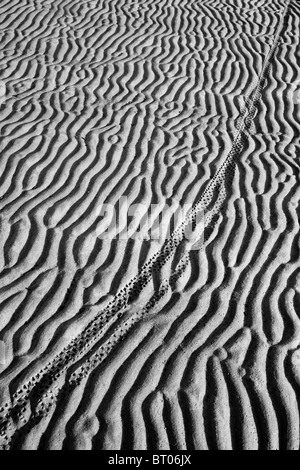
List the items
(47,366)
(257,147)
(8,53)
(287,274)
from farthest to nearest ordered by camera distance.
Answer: (8,53)
(257,147)
(287,274)
(47,366)

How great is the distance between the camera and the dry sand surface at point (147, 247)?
12.7ft

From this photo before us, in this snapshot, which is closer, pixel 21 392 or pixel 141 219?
pixel 21 392

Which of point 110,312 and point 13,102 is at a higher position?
point 13,102

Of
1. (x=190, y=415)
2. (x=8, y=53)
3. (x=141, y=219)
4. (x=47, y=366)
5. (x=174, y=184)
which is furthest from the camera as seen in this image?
(x=8, y=53)

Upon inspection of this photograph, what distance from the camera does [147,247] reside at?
5.20 meters

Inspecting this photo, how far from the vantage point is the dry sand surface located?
3.87 m

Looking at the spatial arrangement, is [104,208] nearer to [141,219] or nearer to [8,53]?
[141,219]

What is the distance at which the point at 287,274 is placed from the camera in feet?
16.5

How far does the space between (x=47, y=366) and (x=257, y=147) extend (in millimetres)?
4420

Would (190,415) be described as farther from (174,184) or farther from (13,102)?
(13,102)

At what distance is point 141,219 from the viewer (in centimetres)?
552

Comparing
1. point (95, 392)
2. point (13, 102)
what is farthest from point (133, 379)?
point (13, 102)

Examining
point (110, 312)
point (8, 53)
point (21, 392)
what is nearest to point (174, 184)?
point (110, 312)

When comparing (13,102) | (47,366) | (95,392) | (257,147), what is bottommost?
(95,392)
